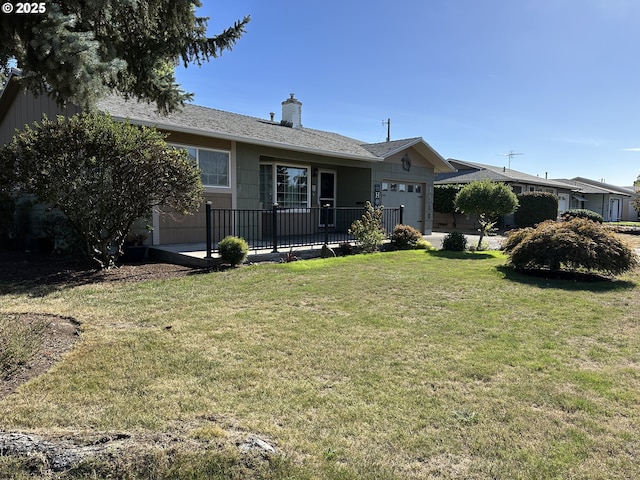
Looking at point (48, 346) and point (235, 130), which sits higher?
point (235, 130)

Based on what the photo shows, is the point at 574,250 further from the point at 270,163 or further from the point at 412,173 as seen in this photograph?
the point at 412,173

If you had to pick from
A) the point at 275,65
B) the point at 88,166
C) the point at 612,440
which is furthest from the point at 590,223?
the point at 275,65

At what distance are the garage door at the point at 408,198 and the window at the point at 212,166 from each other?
6.70m

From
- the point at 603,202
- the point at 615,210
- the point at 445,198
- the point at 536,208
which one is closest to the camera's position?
the point at 536,208

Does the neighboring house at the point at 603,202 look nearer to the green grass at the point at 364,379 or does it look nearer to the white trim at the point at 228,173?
the white trim at the point at 228,173

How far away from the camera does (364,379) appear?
3.27 m

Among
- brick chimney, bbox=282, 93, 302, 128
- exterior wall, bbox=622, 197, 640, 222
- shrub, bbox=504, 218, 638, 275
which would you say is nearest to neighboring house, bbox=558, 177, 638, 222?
exterior wall, bbox=622, 197, 640, 222

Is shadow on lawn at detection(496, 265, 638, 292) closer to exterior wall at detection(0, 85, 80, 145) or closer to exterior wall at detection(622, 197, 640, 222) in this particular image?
exterior wall at detection(0, 85, 80, 145)

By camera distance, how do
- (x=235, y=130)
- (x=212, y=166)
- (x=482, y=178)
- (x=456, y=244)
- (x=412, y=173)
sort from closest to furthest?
(x=212, y=166) → (x=235, y=130) → (x=456, y=244) → (x=412, y=173) → (x=482, y=178)

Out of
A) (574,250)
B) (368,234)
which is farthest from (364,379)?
(368,234)

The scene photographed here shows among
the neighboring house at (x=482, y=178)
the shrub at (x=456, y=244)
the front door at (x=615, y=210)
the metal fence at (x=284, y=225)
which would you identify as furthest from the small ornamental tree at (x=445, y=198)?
the front door at (x=615, y=210)

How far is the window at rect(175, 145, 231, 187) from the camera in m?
10.4

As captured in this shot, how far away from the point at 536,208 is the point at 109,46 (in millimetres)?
21959

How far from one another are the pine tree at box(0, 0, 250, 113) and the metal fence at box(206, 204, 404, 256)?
11.3ft
